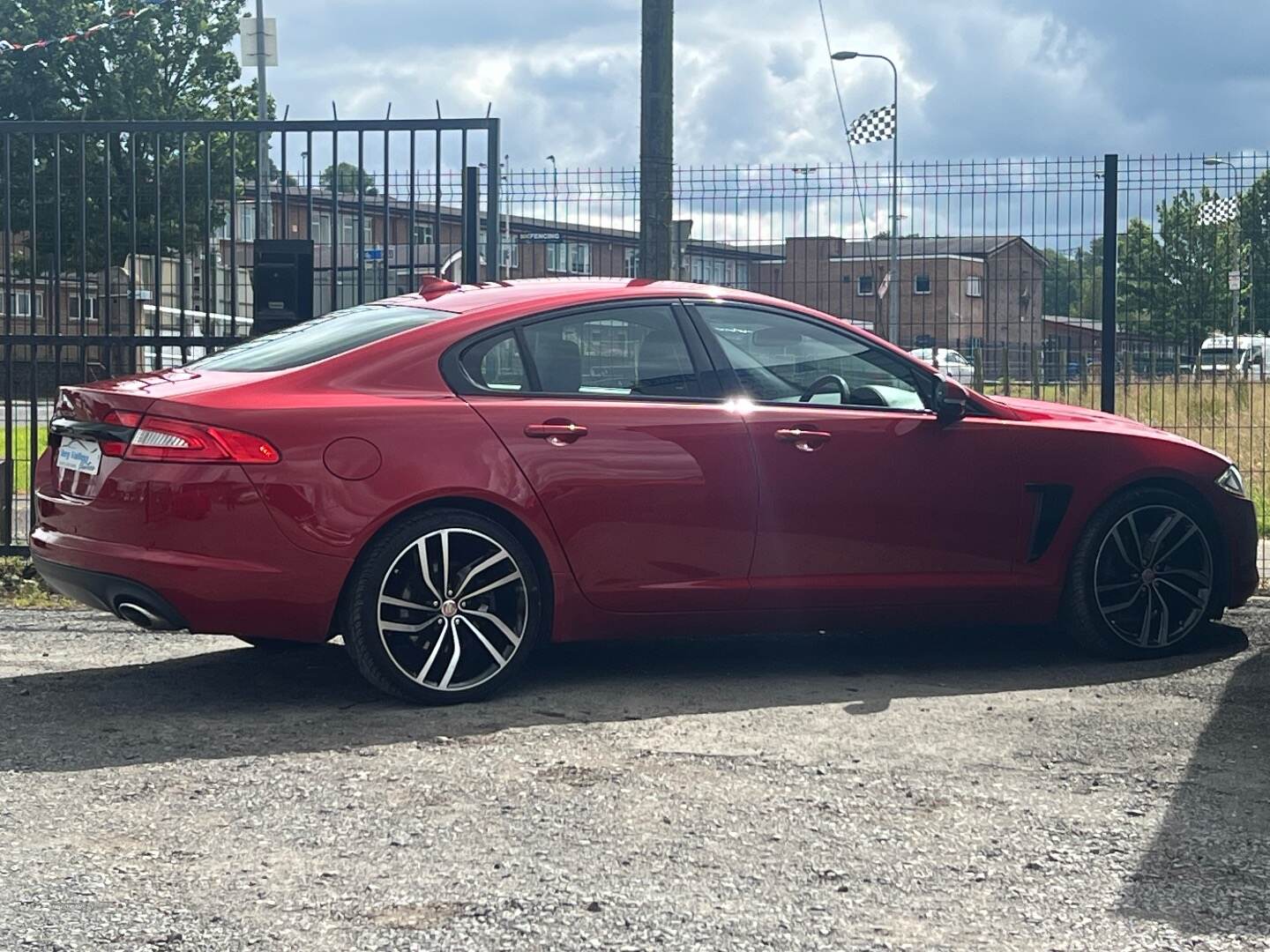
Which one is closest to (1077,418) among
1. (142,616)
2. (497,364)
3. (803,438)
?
(803,438)

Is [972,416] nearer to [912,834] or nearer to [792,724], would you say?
[792,724]

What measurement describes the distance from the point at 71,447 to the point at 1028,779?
11.2ft

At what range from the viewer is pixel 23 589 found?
8969 millimetres

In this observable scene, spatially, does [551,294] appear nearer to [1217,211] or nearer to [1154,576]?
[1154,576]

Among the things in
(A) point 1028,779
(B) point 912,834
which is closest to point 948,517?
(A) point 1028,779

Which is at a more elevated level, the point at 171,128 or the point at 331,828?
the point at 171,128

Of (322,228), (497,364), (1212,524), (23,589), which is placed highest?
(322,228)

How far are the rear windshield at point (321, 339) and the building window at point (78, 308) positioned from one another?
3278mm

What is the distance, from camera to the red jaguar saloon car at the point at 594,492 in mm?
5715

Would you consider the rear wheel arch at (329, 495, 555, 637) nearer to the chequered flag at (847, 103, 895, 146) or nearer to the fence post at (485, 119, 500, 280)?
the fence post at (485, 119, 500, 280)

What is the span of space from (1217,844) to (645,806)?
1.48 metres

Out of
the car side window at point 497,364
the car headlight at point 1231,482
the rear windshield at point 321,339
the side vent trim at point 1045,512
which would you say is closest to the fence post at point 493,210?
the rear windshield at point 321,339

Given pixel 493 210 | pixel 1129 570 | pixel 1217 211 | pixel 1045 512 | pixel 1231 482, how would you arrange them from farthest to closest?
1. pixel 1217 211
2. pixel 493 210
3. pixel 1231 482
4. pixel 1129 570
5. pixel 1045 512

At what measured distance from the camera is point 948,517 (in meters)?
6.73
